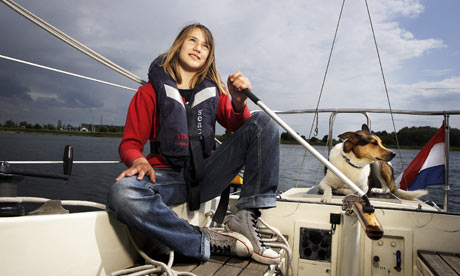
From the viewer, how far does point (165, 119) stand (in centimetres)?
144

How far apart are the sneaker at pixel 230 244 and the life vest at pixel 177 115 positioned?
1.21 feet

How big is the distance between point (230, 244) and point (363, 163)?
1.74 m

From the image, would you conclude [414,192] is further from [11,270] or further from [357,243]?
[11,270]

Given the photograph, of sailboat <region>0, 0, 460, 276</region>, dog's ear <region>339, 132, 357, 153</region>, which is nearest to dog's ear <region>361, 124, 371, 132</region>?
dog's ear <region>339, 132, 357, 153</region>

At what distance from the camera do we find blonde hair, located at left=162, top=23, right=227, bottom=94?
1.63m

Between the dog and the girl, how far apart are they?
119cm

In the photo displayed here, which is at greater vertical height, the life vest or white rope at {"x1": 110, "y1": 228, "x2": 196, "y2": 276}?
the life vest

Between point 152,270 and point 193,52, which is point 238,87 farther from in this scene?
point 152,270

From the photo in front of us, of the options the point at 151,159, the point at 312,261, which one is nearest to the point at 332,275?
the point at 312,261

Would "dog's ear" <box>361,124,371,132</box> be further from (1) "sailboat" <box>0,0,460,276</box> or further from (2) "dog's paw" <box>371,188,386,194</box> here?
(2) "dog's paw" <box>371,188,386,194</box>

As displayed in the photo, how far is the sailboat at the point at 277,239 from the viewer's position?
970 mm

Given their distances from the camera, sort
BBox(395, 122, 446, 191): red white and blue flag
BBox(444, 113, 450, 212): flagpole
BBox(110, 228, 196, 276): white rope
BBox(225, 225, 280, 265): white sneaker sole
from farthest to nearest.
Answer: BBox(395, 122, 446, 191): red white and blue flag < BBox(444, 113, 450, 212): flagpole < BBox(225, 225, 280, 265): white sneaker sole < BBox(110, 228, 196, 276): white rope

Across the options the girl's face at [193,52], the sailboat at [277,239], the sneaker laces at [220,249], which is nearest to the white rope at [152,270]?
the sailboat at [277,239]

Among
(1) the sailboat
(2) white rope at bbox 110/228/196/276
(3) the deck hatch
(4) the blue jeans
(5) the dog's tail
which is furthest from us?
(5) the dog's tail
